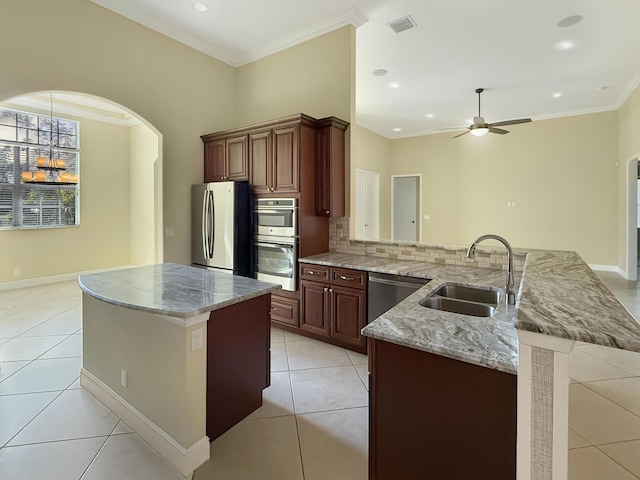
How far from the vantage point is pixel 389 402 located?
4.56ft

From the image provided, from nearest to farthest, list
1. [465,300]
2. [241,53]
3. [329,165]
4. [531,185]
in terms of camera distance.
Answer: [465,300], [329,165], [241,53], [531,185]

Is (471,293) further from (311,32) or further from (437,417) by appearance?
(311,32)

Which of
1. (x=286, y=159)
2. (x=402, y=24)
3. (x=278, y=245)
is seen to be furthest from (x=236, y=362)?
(x=402, y=24)

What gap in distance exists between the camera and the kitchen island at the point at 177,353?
1773mm

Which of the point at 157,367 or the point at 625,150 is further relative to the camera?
the point at 625,150

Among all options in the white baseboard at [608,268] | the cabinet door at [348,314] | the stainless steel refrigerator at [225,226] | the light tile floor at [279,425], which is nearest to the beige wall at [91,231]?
the light tile floor at [279,425]

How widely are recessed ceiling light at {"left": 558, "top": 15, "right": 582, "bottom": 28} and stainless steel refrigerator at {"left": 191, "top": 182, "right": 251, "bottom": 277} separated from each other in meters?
4.17

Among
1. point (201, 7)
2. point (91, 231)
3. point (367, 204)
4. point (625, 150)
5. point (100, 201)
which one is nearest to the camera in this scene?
point (201, 7)

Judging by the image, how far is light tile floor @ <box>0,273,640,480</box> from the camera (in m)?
1.79

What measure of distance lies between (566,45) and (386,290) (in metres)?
4.26

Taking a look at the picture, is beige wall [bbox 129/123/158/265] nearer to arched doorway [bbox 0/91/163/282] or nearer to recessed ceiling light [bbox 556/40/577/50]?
arched doorway [bbox 0/91/163/282]

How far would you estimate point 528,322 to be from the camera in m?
0.97

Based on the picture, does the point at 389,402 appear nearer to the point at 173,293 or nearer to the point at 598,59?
the point at 173,293

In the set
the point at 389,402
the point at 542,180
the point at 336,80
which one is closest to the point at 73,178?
the point at 336,80
